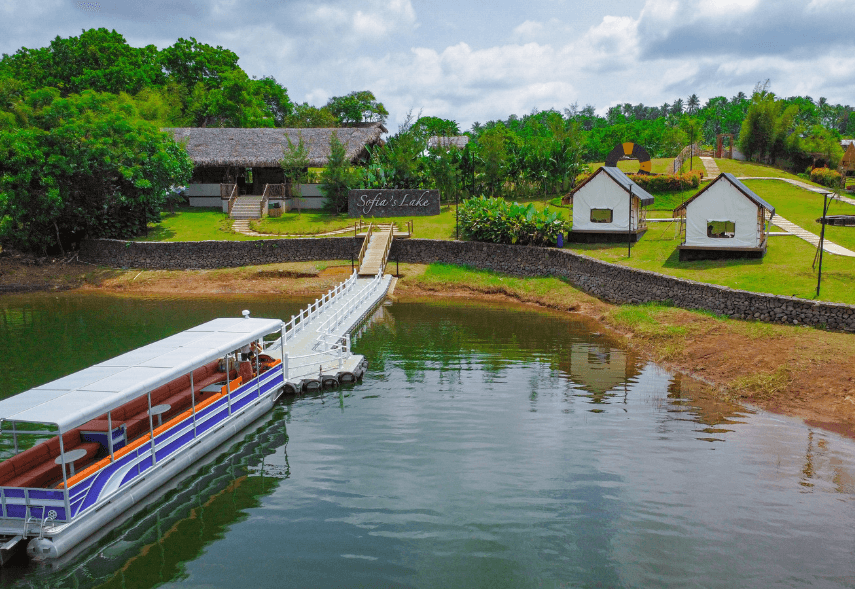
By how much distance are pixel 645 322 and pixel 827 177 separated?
3688 cm

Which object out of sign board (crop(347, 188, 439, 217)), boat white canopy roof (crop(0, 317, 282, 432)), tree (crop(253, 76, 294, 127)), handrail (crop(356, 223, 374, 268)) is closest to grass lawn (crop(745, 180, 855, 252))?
sign board (crop(347, 188, 439, 217))

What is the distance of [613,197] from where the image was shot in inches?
1496

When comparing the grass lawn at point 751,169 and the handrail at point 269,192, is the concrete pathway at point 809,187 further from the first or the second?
the handrail at point 269,192

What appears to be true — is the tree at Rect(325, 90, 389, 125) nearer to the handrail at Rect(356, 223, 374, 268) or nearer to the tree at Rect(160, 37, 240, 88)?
the tree at Rect(160, 37, 240, 88)

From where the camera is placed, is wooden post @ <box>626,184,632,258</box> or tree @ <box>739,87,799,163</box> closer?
wooden post @ <box>626,184,632,258</box>

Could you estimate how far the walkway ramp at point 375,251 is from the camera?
37.9 m

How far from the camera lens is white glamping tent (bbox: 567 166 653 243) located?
37.8 metres

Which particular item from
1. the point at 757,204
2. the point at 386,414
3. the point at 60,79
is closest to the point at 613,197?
the point at 757,204

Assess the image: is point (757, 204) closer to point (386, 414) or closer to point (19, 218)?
point (386, 414)

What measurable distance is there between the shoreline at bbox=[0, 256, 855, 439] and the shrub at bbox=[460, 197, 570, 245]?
2.74 m

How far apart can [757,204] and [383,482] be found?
2511 cm

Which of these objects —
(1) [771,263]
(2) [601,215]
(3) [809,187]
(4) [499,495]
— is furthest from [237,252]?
(3) [809,187]

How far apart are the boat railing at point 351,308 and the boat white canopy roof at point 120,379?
19.9 ft

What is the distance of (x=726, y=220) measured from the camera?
3216 cm
